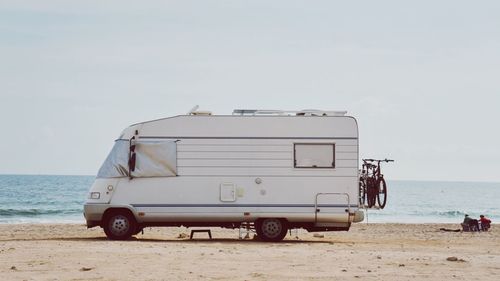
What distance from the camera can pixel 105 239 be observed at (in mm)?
21297

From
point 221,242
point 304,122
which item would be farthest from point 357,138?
point 221,242

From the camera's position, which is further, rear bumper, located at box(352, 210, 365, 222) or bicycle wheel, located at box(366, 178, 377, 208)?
bicycle wheel, located at box(366, 178, 377, 208)

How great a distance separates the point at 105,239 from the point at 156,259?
5.60 meters

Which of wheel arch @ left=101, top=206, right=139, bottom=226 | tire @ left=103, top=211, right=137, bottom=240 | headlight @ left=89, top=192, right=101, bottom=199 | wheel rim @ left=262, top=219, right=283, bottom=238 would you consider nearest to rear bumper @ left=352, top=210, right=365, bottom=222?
wheel rim @ left=262, top=219, right=283, bottom=238

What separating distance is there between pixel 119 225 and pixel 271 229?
379 cm

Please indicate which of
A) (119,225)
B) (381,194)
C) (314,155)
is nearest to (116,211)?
(119,225)

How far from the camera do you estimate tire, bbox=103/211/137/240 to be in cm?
2081

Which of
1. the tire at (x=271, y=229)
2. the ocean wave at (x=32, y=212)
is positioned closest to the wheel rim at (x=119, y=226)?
the tire at (x=271, y=229)

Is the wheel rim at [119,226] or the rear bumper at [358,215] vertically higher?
the rear bumper at [358,215]

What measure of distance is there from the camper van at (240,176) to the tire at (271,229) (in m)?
0.03

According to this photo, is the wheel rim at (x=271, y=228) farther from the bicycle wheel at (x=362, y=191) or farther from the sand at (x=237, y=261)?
the bicycle wheel at (x=362, y=191)

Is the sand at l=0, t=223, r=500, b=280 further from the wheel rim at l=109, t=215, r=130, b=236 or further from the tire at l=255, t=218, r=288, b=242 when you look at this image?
the wheel rim at l=109, t=215, r=130, b=236

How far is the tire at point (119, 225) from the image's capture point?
20.8m

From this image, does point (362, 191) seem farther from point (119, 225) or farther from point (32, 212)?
point (32, 212)
